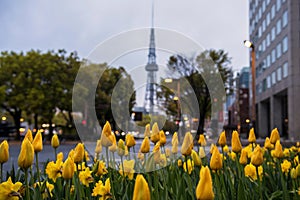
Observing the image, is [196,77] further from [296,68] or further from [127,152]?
[127,152]

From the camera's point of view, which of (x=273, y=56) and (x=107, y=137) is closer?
(x=107, y=137)

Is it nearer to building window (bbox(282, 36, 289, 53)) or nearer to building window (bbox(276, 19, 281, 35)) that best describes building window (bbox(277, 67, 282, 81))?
building window (bbox(282, 36, 289, 53))

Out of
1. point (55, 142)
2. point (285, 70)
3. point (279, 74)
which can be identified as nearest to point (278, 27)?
point (279, 74)

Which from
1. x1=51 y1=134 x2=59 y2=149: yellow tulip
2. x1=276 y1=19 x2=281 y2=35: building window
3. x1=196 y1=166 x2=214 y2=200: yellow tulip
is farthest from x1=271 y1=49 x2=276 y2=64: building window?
x1=196 y1=166 x2=214 y2=200: yellow tulip

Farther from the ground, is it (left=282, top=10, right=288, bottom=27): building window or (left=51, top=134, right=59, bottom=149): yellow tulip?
(left=282, top=10, right=288, bottom=27): building window

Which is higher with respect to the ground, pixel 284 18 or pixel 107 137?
pixel 284 18

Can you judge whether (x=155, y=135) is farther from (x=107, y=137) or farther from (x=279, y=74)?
(x=279, y=74)

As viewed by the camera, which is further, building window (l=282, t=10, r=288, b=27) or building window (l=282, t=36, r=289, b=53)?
building window (l=282, t=10, r=288, b=27)

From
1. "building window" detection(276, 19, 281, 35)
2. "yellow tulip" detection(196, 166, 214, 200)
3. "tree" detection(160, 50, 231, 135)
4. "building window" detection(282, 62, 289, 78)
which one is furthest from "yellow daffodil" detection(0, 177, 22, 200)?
"building window" detection(276, 19, 281, 35)

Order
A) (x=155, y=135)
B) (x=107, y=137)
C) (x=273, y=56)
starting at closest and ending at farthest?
(x=107, y=137), (x=155, y=135), (x=273, y=56)

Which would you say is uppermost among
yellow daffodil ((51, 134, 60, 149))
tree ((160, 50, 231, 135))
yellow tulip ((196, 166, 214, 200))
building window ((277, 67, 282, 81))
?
building window ((277, 67, 282, 81))

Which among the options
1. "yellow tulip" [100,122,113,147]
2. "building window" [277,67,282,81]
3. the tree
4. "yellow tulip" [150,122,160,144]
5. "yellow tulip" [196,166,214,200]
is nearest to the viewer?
"yellow tulip" [196,166,214,200]

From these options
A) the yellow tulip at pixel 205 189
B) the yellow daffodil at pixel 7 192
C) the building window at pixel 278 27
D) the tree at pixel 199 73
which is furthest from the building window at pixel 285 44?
the yellow tulip at pixel 205 189

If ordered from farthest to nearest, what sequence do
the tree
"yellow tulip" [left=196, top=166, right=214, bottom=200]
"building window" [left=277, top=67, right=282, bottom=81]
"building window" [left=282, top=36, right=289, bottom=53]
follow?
1. "building window" [left=277, top=67, right=282, bottom=81]
2. "building window" [left=282, top=36, right=289, bottom=53]
3. the tree
4. "yellow tulip" [left=196, top=166, right=214, bottom=200]
